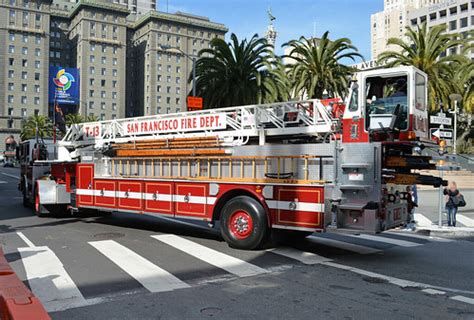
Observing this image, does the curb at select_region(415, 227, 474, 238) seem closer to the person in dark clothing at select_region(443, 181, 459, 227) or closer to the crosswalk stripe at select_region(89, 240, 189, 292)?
the person in dark clothing at select_region(443, 181, 459, 227)

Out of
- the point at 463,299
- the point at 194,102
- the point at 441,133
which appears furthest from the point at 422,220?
the point at 194,102

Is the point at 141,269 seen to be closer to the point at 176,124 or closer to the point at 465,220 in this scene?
the point at 176,124

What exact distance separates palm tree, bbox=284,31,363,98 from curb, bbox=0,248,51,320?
2226 cm

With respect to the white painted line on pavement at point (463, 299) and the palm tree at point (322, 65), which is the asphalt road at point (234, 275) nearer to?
the white painted line on pavement at point (463, 299)

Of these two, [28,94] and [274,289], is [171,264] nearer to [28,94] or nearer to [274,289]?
[274,289]

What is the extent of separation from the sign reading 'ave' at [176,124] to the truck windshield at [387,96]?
331 centimetres

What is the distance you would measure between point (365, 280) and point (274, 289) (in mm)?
1612

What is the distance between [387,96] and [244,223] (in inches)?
147

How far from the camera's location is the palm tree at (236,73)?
2616cm

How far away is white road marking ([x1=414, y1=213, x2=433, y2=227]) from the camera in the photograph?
14898 mm

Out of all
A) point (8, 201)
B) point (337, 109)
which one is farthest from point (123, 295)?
point (8, 201)

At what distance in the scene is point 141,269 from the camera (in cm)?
804

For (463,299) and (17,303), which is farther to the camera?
(463,299)

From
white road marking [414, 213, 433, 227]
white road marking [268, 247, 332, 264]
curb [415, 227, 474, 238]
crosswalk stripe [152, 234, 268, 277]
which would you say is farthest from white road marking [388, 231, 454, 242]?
crosswalk stripe [152, 234, 268, 277]
